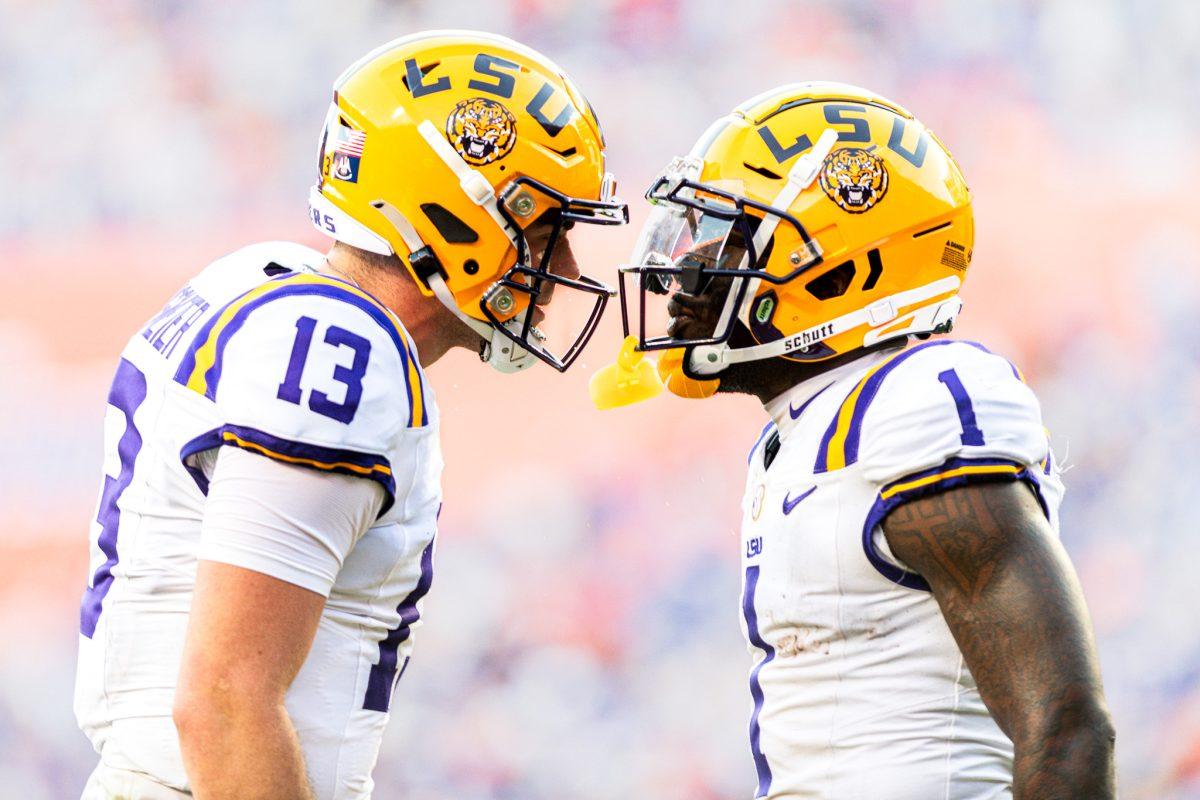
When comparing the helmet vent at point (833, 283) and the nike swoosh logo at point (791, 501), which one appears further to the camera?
the helmet vent at point (833, 283)

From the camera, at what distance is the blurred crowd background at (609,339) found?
3.72 metres

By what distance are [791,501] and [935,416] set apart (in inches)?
11.9

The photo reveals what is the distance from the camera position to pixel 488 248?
91.7 inches

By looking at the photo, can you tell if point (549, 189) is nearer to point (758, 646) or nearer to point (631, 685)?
point (758, 646)

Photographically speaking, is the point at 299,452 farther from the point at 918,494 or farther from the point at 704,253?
the point at 704,253

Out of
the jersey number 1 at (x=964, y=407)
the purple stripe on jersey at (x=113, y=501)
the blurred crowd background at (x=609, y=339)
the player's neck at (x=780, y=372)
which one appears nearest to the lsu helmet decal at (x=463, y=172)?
the player's neck at (x=780, y=372)

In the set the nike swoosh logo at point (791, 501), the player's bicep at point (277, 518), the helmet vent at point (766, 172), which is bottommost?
the player's bicep at point (277, 518)

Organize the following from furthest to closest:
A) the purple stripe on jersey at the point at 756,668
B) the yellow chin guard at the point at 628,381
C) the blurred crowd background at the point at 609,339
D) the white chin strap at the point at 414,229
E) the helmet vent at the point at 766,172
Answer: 1. the blurred crowd background at the point at 609,339
2. the yellow chin guard at the point at 628,381
3. the helmet vent at the point at 766,172
4. the white chin strap at the point at 414,229
5. the purple stripe on jersey at the point at 756,668

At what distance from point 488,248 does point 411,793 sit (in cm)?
192

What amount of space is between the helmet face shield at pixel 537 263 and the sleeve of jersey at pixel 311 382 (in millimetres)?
456

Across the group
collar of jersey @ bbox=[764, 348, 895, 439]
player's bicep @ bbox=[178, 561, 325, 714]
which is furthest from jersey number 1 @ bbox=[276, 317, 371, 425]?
collar of jersey @ bbox=[764, 348, 895, 439]

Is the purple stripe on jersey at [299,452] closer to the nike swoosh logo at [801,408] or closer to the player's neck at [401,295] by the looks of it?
the player's neck at [401,295]

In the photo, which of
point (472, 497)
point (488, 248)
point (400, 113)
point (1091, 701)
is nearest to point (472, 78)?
point (400, 113)

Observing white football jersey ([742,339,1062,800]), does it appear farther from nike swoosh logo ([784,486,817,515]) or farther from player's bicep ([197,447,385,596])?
player's bicep ([197,447,385,596])
